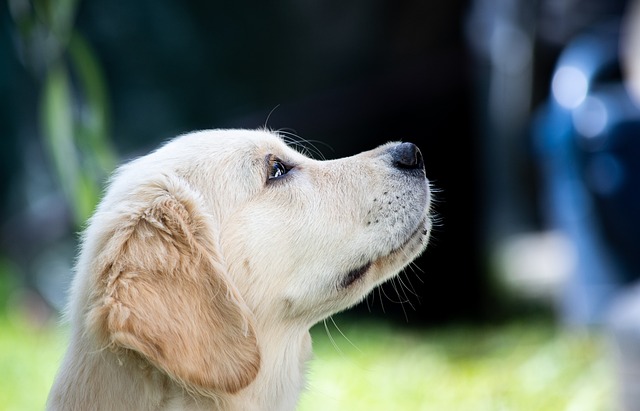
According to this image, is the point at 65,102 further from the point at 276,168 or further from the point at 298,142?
the point at 298,142

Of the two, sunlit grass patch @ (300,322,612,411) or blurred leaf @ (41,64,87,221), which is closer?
blurred leaf @ (41,64,87,221)

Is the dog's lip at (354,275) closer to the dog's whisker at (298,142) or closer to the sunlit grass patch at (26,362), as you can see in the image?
the dog's whisker at (298,142)

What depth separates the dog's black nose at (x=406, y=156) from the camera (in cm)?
304

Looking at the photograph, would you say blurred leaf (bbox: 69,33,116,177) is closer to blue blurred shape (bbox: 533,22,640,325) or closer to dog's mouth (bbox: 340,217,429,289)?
dog's mouth (bbox: 340,217,429,289)

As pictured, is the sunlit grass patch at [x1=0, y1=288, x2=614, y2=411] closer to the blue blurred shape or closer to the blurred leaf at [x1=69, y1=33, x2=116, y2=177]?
the blue blurred shape

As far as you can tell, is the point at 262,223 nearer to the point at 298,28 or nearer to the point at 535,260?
the point at 298,28

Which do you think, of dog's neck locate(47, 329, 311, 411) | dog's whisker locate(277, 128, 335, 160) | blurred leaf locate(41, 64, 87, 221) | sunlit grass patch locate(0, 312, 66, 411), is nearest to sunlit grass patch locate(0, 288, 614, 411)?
sunlit grass patch locate(0, 312, 66, 411)

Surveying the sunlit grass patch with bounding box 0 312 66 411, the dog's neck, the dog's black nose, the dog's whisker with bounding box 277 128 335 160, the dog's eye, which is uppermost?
the dog's black nose

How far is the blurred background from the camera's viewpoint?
6.37 metres

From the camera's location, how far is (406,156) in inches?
120

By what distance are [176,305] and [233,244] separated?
398 mm

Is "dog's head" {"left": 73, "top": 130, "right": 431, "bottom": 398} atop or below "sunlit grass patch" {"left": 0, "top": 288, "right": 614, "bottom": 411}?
atop

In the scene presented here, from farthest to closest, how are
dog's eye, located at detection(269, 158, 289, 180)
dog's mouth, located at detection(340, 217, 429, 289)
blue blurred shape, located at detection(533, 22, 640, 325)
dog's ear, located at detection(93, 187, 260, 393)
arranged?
blue blurred shape, located at detection(533, 22, 640, 325)
dog's eye, located at detection(269, 158, 289, 180)
dog's mouth, located at detection(340, 217, 429, 289)
dog's ear, located at detection(93, 187, 260, 393)

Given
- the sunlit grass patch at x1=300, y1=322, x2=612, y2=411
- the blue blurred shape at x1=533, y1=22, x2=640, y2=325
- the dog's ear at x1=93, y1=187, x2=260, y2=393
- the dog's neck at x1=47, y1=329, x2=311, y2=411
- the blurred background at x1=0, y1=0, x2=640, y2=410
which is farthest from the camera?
the blurred background at x1=0, y1=0, x2=640, y2=410
